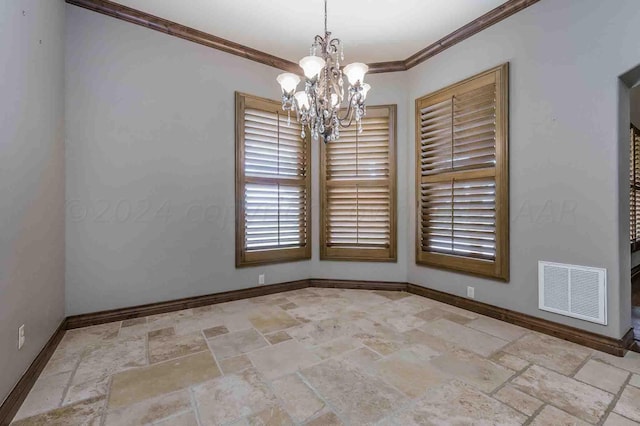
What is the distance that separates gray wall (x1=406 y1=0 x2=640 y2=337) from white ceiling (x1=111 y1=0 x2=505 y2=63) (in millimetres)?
509

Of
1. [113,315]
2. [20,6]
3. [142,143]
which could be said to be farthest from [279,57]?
[113,315]

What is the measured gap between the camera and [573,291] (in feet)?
8.43

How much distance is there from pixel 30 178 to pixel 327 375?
2443 millimetres

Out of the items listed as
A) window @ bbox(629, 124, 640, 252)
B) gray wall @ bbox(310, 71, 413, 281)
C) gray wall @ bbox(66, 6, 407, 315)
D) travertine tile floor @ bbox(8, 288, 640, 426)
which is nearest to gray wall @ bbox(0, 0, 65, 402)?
gray wall @ bbox(66, 6, 407, 315)

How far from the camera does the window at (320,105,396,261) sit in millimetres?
4074

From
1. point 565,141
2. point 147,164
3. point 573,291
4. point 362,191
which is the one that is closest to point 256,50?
point 147,164

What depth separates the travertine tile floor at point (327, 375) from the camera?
166 centimetres

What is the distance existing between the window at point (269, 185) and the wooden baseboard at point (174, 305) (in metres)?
0.36

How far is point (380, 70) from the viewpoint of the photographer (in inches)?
161

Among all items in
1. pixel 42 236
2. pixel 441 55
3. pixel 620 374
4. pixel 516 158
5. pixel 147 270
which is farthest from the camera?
pixel 441 55

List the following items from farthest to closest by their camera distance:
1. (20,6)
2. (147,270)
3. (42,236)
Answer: (147,270)
(42,236)
(20,6)

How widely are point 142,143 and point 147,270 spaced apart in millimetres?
1341

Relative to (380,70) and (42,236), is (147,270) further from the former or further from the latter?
(380,70)

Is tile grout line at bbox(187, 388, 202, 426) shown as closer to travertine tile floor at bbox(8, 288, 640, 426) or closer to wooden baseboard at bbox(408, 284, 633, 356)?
travertine tile floor at bbox(8, 288, 640, 426)
